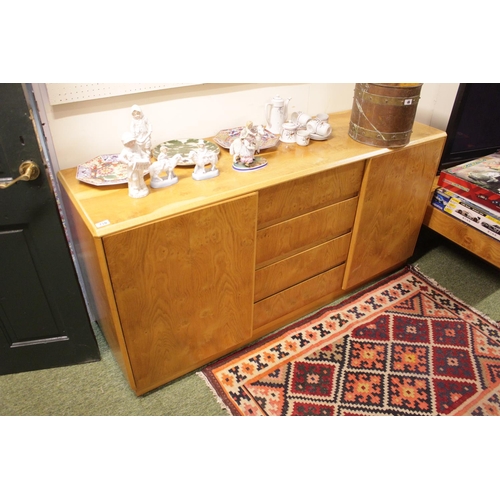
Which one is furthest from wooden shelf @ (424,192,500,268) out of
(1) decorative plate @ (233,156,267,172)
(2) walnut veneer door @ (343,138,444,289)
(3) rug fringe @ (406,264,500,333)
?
(1) decorative plate @ (233,156,267,172)

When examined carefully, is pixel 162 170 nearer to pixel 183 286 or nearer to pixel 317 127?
pixel 183 286

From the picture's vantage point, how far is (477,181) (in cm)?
215

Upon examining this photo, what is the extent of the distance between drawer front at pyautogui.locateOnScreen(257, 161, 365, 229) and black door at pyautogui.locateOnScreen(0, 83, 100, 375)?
74 centimetres

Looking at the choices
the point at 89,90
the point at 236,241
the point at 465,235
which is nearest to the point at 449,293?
the point at 465,235

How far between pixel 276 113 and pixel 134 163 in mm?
763

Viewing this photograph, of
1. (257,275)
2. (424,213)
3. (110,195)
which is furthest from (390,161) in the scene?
(110,195)

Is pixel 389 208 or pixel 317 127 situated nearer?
pixel 317 127

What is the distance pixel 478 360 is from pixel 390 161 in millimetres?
969

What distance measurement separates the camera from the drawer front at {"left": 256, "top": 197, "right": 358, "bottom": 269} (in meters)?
1.67

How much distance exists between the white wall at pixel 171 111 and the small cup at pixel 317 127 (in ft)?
0.79

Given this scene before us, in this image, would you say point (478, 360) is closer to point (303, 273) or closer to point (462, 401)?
point (462, 401)

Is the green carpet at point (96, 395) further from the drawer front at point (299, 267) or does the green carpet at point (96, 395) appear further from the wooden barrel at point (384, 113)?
the wooden barrel at point (384, 113)

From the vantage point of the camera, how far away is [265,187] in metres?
1.49

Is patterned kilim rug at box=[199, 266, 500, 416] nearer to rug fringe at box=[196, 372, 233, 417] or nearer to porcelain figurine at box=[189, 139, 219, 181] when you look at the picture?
rug fringe at box=[196, 372, 233, 417]
